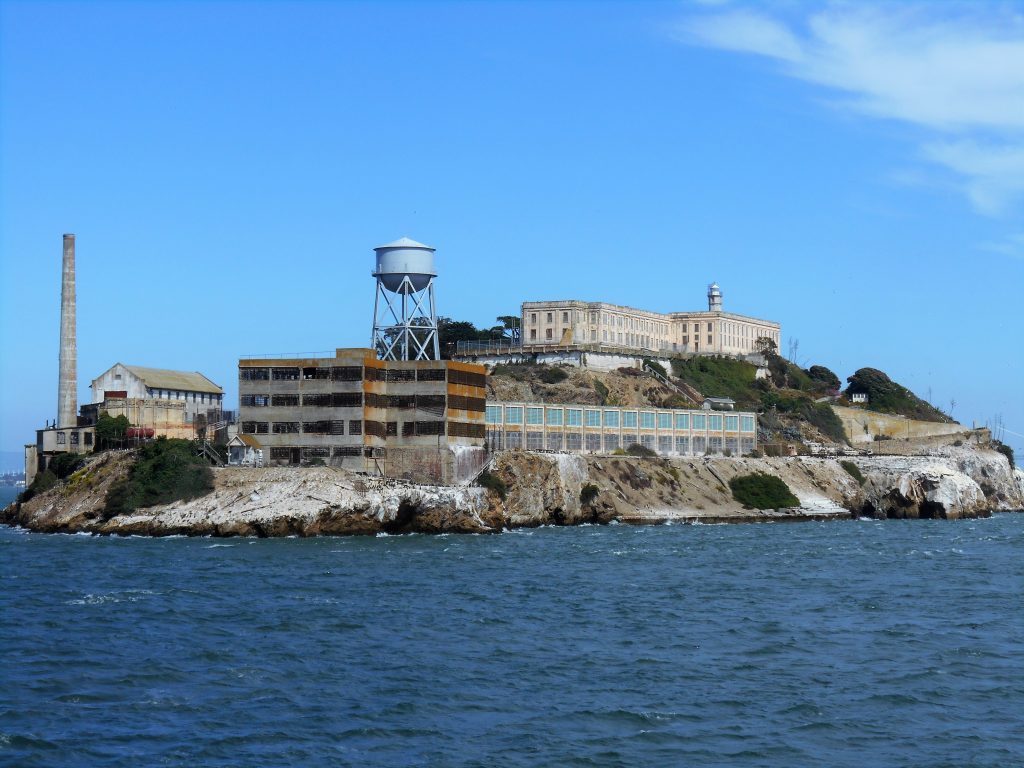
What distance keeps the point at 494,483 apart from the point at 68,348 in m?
38.6

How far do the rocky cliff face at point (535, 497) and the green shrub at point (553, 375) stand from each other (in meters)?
25.5

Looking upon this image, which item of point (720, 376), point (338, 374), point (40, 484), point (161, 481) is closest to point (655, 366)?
point (720, 376)

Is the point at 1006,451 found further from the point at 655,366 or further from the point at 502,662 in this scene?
the point at 502,662

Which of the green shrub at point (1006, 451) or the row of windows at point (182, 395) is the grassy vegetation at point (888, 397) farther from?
the row of windows at point (182, 395)

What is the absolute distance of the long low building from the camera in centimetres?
11131

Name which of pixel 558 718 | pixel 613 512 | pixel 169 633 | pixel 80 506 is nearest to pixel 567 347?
pixel 613 512

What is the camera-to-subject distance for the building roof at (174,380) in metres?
112

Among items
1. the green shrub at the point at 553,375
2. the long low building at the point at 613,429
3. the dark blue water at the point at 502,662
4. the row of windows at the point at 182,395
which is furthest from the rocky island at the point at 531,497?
the green shrub at the point at 553,375

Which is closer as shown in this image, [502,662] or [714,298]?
[502,662]

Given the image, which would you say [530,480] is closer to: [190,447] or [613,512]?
[613,512]

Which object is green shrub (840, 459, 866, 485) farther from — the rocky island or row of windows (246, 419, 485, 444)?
row of windows (246, 419, 485, 444)

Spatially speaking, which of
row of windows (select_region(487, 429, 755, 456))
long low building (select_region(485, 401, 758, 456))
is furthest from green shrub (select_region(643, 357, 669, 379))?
row of windows (select_region(487, 429, 755, 456))

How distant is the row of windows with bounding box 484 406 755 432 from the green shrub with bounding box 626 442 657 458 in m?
1.72

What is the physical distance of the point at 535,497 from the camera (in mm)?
98688
